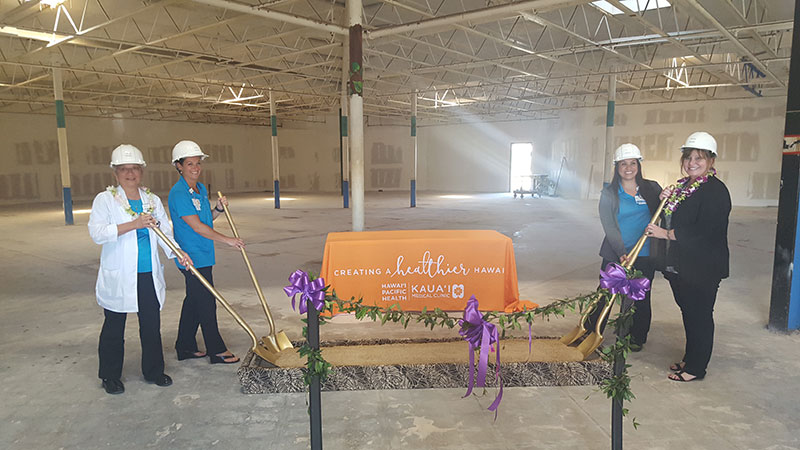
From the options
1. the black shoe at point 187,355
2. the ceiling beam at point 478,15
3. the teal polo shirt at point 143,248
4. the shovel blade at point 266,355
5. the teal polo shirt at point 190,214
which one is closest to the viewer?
the teal polo shirt at point 143,248

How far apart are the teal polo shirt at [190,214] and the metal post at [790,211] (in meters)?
4.84

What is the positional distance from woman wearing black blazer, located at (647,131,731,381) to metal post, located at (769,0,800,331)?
1397mm

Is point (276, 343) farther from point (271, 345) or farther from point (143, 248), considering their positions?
point (143, 248)

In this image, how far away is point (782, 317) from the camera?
14.5 ft

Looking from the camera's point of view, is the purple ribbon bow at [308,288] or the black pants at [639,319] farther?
the black pants at [639,319]

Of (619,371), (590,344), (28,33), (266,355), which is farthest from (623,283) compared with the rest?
(28,33)

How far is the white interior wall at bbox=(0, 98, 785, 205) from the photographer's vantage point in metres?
17.5

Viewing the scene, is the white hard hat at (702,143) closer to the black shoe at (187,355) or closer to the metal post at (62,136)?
the black shoe at (187,355)

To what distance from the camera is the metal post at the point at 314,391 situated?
7.24 feet

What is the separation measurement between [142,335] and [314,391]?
5.77 feet

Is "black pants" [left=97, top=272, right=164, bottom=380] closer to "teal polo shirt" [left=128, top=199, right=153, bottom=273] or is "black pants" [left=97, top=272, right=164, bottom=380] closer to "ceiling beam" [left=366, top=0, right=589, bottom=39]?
"teal polo shirt" [left=128, top=199, right=153, bottom=273]

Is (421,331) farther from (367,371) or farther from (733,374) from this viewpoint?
(733,374)

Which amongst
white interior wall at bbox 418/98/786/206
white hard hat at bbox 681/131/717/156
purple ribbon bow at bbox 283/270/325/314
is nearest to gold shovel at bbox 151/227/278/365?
purple ribbon bow at bbox 283/270/325/314

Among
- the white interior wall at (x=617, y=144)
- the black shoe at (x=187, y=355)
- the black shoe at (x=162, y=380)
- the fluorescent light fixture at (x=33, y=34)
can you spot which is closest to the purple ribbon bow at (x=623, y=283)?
the black shoe at (x=162, y=380)
